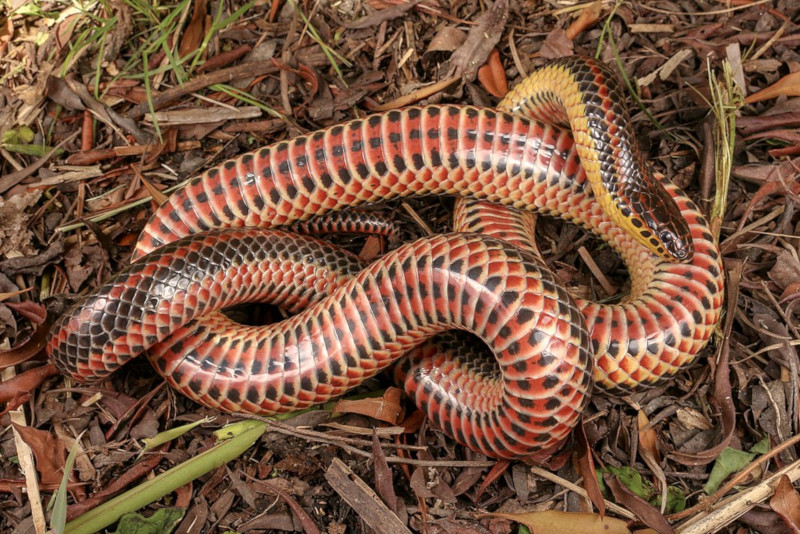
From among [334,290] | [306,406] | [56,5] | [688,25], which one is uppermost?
[56,5]

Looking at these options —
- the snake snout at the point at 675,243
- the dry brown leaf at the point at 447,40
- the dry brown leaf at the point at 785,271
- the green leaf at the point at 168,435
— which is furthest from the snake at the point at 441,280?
the dry brown leaf at the point at 447,40

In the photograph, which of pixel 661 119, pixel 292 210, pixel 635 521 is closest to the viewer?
pixel 635 521

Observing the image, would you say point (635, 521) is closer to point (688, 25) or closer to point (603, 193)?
point (603, 193)

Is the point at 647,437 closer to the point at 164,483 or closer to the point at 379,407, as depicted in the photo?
the point at 379,407

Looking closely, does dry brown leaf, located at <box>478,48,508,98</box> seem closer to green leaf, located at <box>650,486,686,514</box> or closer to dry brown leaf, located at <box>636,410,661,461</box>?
dry brown leaf, located at <box>636,410,661,461</box>

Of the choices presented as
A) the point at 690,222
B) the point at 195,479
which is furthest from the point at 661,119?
the point at 195,479

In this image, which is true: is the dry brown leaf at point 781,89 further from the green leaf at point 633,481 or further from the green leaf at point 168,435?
the green leaf at point 168,435
